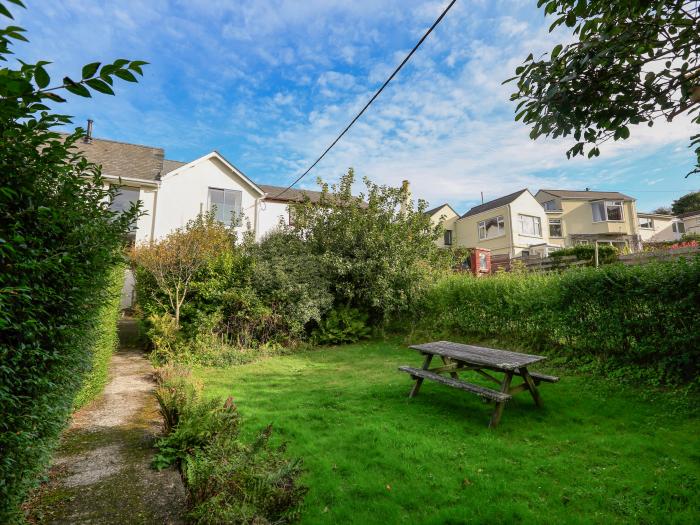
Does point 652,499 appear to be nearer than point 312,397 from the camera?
Yes

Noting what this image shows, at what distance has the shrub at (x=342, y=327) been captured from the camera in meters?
13.7

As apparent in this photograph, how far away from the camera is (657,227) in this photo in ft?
139

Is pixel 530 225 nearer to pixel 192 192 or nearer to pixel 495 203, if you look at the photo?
pixel 495 203

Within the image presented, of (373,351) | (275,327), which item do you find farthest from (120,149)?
(373,351)

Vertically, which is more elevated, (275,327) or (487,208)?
(487,208)

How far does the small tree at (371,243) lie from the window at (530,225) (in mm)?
20791

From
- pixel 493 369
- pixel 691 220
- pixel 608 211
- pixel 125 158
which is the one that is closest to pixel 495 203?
pixel 608 211

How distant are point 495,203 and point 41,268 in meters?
37.8

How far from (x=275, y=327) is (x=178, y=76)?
8054 mm

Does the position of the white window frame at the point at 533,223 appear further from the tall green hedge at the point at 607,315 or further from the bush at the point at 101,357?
the bush at the point at 101,357

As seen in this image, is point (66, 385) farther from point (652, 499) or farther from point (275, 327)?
point (275, 327)

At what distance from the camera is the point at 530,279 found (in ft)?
34.1

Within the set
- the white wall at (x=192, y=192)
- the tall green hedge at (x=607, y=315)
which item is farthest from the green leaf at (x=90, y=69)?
the white wall at (x=192, y=192)

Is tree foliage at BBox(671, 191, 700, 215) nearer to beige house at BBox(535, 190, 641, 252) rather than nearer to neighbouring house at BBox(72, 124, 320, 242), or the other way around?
beige house at BBox(535, 190, 641, 252)
